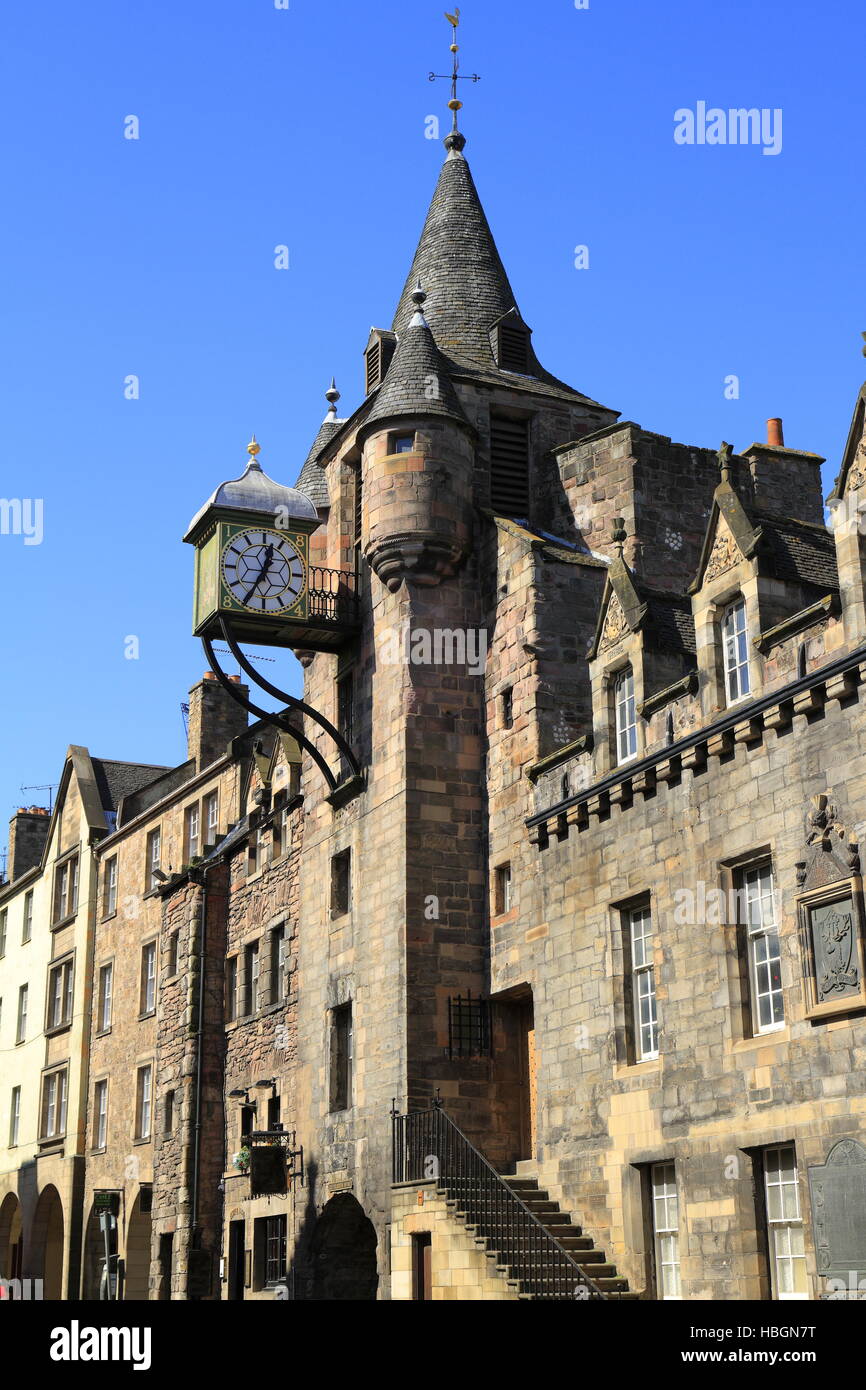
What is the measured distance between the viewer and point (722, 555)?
788 inches

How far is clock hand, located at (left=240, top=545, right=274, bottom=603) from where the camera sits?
1070 inches

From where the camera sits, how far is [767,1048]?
17938 mm

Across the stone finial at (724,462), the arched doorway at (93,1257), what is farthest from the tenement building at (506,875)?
the arched doorway at (93,1257)

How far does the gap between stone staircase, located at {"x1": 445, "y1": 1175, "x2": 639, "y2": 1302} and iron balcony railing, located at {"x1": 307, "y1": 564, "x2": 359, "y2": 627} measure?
984cm

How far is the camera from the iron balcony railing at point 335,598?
27781 millimetres

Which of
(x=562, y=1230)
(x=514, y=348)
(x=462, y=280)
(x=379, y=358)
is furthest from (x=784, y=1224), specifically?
(x=462, y=280)

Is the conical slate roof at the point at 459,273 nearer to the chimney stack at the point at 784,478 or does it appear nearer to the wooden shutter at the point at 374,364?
the wooden shutter at the point at 374,364

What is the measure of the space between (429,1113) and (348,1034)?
12.5ft

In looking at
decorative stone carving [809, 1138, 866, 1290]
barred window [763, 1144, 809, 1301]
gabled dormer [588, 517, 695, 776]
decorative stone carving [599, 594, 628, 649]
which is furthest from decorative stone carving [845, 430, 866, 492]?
barred window [763, 1144, 809, 1301]

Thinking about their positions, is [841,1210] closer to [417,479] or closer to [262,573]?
[417,479]

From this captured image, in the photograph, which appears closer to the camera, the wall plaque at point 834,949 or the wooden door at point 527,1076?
the wall plaque at point 834,949

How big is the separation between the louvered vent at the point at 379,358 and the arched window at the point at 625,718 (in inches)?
371

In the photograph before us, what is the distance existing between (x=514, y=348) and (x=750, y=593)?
11912mm
